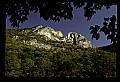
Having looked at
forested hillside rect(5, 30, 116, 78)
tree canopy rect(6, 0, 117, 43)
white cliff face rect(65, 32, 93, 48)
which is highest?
white cliff face rect(65, 32, 93, 48)

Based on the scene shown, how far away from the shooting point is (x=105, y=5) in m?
7.18

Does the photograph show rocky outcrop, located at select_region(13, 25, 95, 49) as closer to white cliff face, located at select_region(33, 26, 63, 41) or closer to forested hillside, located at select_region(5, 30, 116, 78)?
white cliff face, located at select_region(33, 26, 63, 41)

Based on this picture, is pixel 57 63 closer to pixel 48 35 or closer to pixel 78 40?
pixel 48 35

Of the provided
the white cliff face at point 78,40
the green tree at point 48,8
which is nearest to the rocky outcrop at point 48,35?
the white cliff face at point 78,40

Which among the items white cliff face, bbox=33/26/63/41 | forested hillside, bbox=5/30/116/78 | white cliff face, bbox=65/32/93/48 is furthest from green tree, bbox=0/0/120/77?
white cliff face, bbox=65/32/93/48

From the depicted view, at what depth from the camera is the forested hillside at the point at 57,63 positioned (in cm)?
3428

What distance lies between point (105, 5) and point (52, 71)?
28520mm

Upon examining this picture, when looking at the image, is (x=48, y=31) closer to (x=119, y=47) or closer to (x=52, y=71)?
(x=52, y=71)

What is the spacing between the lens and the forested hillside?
1350 inches

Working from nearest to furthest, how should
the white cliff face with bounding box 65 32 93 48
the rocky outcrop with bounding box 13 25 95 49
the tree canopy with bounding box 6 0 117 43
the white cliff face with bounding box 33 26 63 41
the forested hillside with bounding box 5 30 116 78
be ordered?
the tree canopy with bounding box 6 0 117 43, the forested hillside with bounding box 5 30 116 78, the rocky outcrop with bounding box 13 25 95 49, the white cliff face with bounding box 33 26 63 41, the white cliff face with bounding box 65 32 93 48

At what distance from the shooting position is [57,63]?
128 feet

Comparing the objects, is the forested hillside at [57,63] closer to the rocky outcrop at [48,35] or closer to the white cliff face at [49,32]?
the rocky outcrop at [48,35]

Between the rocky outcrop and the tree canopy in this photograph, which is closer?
the tree canopy

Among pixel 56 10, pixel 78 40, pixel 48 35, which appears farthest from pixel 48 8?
pixel 78 40
